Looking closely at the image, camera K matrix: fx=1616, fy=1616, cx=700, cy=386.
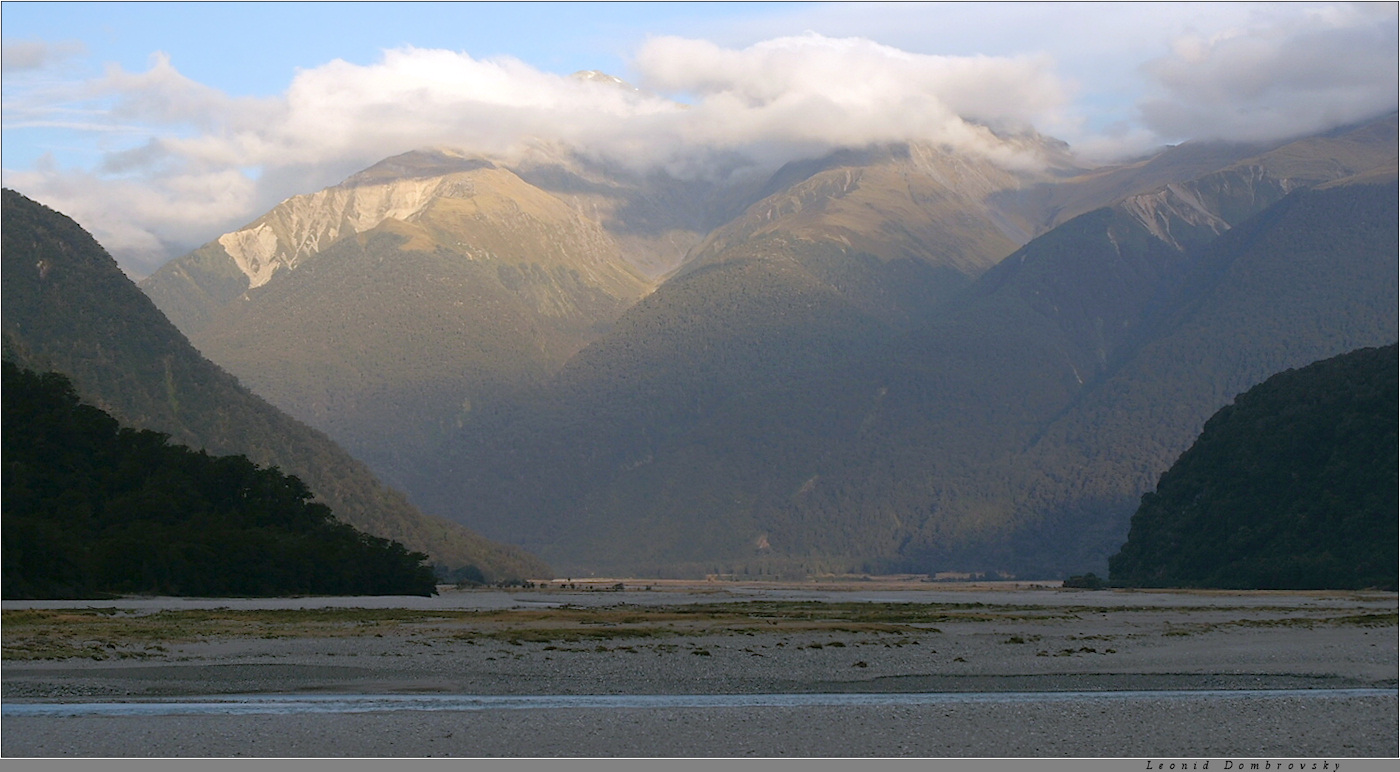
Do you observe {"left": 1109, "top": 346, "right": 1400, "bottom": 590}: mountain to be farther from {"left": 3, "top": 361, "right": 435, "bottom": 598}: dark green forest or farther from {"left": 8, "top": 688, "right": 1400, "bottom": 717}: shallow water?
{"left": 8, "top": 688, "right": 1400, "bottom": 717}: shallow water

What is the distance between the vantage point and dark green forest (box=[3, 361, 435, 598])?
254 ft

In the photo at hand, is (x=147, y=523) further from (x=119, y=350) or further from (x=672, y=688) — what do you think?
(x=119, y=350)

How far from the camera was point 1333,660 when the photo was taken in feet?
155

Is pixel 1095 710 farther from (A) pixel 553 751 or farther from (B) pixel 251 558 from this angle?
(B) pixel 251 558

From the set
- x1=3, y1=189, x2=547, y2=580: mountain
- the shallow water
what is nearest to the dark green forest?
x1=3, y1=189, x2=547, y2=580: mountain

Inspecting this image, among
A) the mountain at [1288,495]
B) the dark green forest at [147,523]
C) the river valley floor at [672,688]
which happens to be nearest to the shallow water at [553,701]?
the river valley floor at [672,688]

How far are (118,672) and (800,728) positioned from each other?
17.2 metres

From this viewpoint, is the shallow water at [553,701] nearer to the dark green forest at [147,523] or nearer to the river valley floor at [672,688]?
the river valley floor at [672,688]

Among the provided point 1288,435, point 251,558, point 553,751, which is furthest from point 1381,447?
point 553,751

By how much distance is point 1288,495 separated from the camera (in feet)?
545

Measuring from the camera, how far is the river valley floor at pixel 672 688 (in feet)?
96.0

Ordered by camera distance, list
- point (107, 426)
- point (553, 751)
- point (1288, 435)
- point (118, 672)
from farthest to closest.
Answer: point (1288, 435) < point (107, 426) < point (118, 672) < point (553, 751)

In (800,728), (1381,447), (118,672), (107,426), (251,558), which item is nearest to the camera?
(800,728)

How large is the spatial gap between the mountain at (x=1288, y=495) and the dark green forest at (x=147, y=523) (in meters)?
85.6
